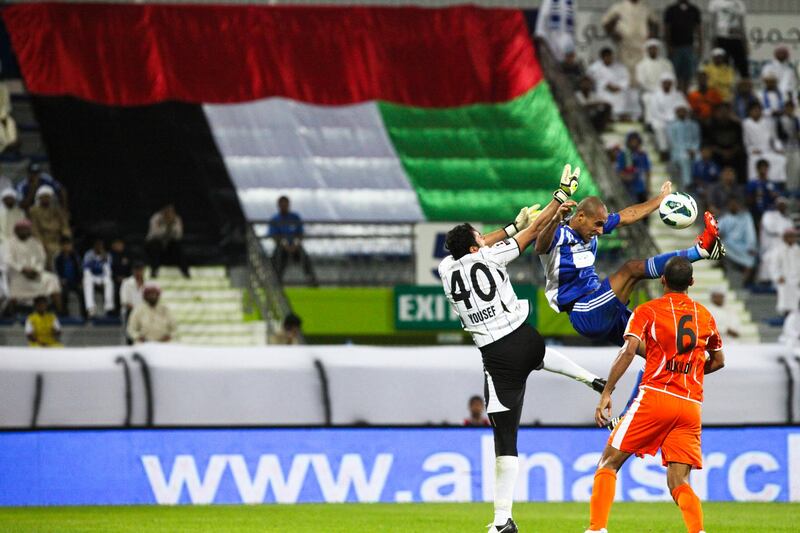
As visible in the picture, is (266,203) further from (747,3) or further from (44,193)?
(747,3)

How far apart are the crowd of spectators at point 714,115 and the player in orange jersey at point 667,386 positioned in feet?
45.2

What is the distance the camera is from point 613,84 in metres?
27.8

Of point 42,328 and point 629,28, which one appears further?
point 629,28

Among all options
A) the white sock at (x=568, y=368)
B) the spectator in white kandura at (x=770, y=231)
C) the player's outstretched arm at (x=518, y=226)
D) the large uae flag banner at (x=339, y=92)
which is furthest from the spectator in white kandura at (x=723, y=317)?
the player's outstretched arm at (x=518, y=226)

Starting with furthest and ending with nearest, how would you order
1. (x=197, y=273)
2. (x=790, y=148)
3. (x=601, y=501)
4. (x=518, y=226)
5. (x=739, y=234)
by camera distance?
(x=790, y=148)
(x=739, y=234)
(x=197, y=273)
(x=518, y=226)
(x=601, y=501)

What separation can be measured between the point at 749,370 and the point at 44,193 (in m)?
10.5

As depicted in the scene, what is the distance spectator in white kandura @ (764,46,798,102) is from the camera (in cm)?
2803

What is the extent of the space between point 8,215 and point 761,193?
11897 mm

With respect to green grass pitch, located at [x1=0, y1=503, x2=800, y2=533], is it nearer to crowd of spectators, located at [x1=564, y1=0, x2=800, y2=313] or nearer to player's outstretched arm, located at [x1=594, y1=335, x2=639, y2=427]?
player's outstretched arm, located at [x1=594, y1=335, x2=639, y2=427]

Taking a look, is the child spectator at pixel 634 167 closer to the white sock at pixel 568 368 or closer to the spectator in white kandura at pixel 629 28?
the spectator in white kandura at pixel 629 28

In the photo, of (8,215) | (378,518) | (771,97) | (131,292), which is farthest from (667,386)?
(771,97)

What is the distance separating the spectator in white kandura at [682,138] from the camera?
26047 millimetres

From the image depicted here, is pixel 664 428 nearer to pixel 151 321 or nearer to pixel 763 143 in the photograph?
pixel 151 321

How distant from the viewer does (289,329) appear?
66.3 ft
